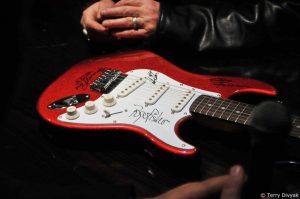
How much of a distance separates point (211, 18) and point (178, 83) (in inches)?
12.2

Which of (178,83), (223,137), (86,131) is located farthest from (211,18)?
(86,131)

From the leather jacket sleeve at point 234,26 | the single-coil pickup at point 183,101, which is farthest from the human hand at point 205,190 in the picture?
the leather jacket sleeve at point 234,26

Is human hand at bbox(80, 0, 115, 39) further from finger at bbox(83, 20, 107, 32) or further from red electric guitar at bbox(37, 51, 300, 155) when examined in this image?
red electric guitar at bbox(37, 51, 300, 155)

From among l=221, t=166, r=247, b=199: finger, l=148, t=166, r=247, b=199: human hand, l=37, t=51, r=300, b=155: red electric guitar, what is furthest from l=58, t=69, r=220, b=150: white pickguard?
l=221, t=166, r=247, b=199: finger

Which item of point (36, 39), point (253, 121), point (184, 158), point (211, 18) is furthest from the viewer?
point (36, 39)

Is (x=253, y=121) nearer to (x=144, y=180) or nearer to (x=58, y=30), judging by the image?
(x=144, y=180)

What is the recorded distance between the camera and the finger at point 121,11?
3.79 ft

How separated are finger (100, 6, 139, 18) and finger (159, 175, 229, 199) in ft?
2.20

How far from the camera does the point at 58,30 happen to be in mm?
1392
